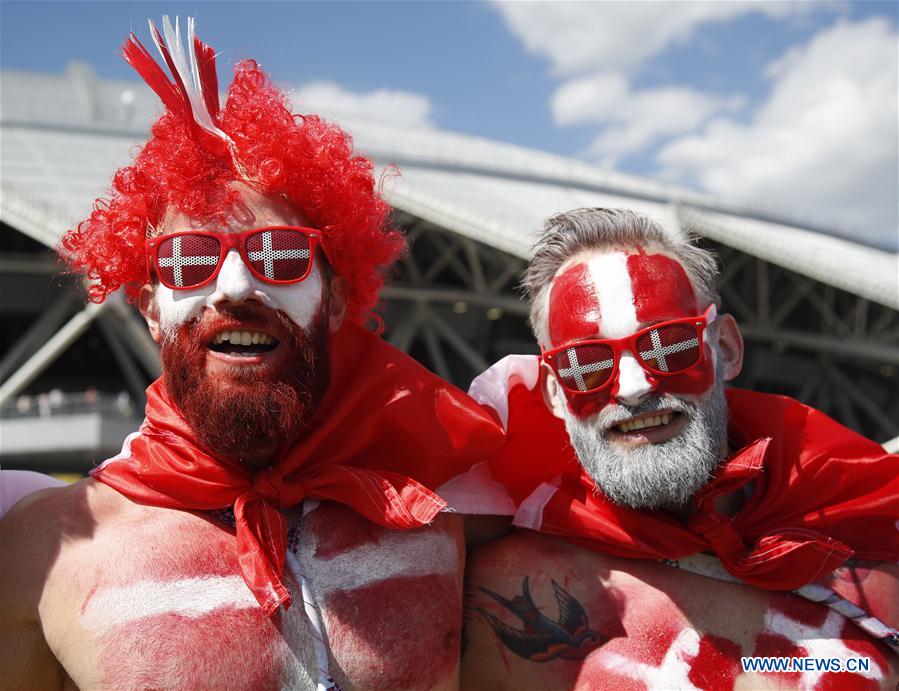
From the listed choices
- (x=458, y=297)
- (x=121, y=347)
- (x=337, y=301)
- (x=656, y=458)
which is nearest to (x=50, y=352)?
(x=121, y=347)

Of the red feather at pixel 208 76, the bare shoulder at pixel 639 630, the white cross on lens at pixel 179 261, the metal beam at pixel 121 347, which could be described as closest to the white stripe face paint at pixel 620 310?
the bare shoulder at pixel 639 630

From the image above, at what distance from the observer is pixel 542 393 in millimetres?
3412

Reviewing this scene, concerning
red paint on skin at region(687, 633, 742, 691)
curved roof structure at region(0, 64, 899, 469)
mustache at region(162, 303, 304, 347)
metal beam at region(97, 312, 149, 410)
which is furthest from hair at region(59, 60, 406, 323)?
metal beam at region(97, 312, 149, 410)

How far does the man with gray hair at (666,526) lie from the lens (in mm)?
2912

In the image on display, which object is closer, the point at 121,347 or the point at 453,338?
the point at 121,347

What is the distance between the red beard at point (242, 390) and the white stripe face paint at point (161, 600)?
41 centimetres

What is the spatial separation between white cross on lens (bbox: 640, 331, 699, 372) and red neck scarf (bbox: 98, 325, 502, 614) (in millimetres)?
590

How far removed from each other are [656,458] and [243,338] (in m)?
1.47

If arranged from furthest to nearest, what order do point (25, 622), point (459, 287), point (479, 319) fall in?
point (479, 319)
point (459, 287)
point (25, 622)

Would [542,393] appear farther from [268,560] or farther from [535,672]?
[268,560]

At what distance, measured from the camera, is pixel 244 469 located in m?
2.74

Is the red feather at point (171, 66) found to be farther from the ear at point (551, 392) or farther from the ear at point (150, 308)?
the ear at point (551, 392)

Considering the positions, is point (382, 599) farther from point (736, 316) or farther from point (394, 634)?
point (736, 316)

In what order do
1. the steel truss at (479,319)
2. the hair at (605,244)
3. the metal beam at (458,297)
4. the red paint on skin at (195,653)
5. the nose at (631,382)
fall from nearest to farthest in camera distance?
1. the red paint on skin at (195,653)
2. the nose at (631,382)
3. the hair at (605,244)
4. the steel truss at (479,319)
5. the metal beam at (458,297)
